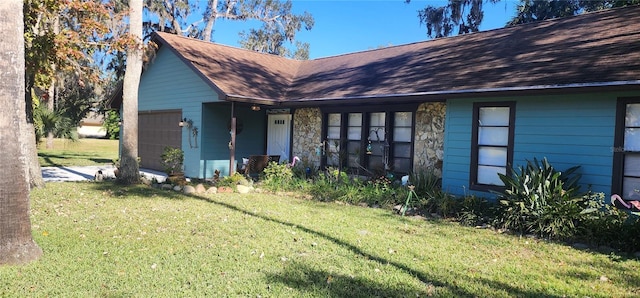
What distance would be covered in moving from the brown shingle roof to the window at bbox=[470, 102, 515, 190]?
60 cm

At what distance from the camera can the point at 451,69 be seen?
1018cm

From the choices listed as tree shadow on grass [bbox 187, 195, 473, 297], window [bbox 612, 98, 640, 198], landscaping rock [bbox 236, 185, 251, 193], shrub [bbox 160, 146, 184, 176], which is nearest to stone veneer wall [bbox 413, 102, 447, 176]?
window [bbox 612, 98, 640, 198]

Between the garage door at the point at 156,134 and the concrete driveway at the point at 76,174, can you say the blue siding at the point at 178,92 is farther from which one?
the concrete driveway at the point at 76,174

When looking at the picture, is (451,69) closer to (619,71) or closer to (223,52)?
(619,71)

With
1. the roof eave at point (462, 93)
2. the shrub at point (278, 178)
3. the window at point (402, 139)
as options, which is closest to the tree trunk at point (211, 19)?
the roof eave at point (462, 93)

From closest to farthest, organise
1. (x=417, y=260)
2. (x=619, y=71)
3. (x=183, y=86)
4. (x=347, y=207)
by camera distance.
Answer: (x=417, y=260) < (x=619, y=71) < (x=347, y=207) < (x=183, y=86)

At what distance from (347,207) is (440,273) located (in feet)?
13.5

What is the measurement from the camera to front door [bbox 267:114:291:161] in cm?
1370

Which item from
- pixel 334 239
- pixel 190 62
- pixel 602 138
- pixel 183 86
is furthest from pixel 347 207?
pixel 183 86

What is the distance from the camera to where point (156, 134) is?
15562 mm

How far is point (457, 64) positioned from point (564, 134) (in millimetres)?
3286

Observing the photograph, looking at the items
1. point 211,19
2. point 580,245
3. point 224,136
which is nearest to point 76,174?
point 224,136

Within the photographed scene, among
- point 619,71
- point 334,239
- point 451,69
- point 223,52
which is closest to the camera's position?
point 334,239

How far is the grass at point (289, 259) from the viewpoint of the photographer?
4.15m
